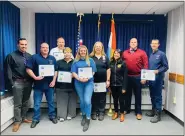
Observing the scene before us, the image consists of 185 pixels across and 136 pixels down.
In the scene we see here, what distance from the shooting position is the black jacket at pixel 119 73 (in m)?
3.65

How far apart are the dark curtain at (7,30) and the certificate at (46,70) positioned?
0.67 meters

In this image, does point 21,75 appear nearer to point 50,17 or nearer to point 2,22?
point 2,22

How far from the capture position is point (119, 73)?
3686mm

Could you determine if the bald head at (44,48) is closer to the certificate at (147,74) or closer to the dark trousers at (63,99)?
the dark trousers at (63,99)

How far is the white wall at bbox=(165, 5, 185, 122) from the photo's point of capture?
3.71 m

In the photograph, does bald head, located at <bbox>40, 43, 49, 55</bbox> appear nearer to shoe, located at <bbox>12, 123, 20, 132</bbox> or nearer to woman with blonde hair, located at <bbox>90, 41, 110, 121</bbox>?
woman with blonde hair, located at <bbox>90, 41, 110, 121</bbox>

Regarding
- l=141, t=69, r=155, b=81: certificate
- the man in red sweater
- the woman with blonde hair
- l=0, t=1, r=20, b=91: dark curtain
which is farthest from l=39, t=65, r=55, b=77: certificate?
l=141, t=69, r=155, b=81: certificate

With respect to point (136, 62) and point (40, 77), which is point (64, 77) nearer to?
point (40, 77)

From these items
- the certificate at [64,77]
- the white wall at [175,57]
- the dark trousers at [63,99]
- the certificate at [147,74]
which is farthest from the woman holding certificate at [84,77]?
the white wall at [175,57]

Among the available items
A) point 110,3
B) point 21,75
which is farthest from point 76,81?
point 110,3

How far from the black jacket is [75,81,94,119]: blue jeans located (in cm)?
50

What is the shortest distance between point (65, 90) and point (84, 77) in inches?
20.9

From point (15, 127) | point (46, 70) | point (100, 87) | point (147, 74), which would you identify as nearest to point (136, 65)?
point (147, 74)

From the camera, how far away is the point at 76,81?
3.45 meters
